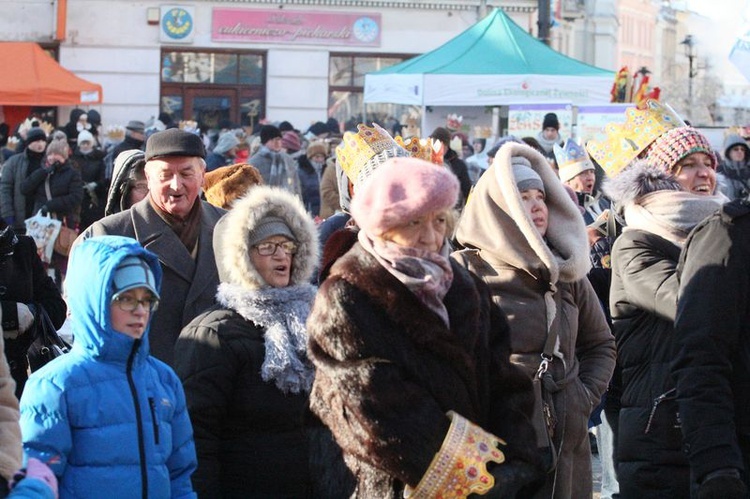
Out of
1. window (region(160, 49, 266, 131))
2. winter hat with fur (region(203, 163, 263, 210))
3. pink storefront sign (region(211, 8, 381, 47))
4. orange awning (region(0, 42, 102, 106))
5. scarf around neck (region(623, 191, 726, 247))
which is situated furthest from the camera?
window (region(160, 49, 266, 131))

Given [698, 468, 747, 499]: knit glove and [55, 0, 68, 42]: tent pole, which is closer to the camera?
[698, 468, 747, 499]: knit glove

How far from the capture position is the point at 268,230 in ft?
16.2

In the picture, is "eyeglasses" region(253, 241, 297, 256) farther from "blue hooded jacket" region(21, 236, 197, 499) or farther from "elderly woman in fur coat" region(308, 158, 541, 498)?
"elderly woman in fur coat" region(308, 158, 541, 498)

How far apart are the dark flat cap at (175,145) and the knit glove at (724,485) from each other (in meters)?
2.72

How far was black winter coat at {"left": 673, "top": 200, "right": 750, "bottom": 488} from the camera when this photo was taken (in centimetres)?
419

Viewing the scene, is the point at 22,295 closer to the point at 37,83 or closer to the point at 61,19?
the point at 37,83

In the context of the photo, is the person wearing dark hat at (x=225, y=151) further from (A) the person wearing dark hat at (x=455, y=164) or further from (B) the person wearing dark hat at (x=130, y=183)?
(B) the person wearing dark hat at (x=130, y=183)

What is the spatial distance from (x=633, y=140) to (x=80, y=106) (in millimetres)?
22440

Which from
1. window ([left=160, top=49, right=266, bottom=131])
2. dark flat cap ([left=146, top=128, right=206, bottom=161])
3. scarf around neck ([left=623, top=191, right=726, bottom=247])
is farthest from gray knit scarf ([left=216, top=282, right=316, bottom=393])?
window ([left=160, top=49, right=266, bottom=131])

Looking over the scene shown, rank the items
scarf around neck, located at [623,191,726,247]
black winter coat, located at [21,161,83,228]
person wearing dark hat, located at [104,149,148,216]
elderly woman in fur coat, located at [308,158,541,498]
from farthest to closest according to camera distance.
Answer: black winter coat, located at [21,161,83,228] < person wearing dark hat, located at [104,149,148,216] < scarf around neck, located at [623,191,726,247] < elderly woman in fur coat, located at [308,158,541,498]

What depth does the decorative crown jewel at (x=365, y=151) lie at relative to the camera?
6129mm

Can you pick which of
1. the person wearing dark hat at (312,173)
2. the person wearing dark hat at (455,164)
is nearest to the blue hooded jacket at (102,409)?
the person wearing dark hat at (455,164)

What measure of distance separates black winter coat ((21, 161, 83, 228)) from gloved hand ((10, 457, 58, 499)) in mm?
11004

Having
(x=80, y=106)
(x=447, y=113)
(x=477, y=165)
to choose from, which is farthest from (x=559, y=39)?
(x=477, y=165)
